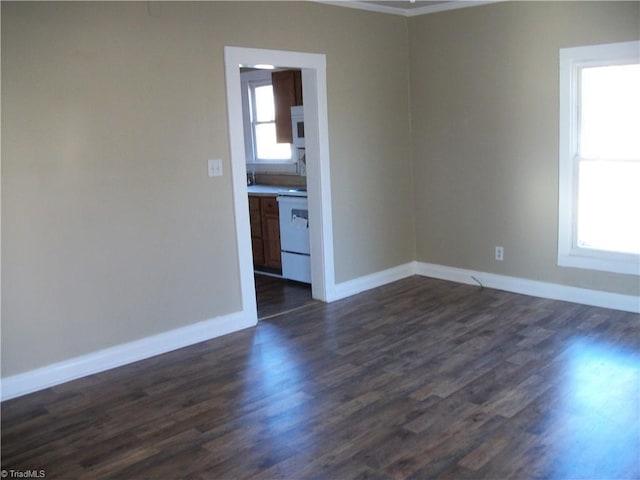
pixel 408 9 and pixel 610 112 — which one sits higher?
pixel 408 9

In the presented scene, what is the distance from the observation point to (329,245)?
204 inches

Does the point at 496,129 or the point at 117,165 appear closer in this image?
the point at 117,165

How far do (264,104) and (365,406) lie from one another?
15.5ft

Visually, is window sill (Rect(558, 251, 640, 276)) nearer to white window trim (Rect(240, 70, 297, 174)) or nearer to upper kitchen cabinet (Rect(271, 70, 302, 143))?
upper kitchen cabinet (Rect(271, 70, 302, 143))

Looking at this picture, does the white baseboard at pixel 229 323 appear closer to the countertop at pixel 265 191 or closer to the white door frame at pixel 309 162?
the white door frame at pixel 309 162

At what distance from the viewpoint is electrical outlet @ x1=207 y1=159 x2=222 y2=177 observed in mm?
4285

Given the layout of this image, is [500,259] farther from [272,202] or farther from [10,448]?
[10,448]

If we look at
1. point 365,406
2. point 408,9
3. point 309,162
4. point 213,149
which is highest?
point 408,9

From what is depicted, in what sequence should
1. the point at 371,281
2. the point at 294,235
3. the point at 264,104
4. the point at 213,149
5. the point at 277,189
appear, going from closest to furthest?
the point at 213,149 → the point at 371,281 → the point at 294,235 → the point at 277,189 → the point at 264,104

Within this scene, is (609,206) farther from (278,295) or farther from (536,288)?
(278,295)

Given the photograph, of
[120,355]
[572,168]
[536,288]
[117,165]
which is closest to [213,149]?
Answer: [117,165]

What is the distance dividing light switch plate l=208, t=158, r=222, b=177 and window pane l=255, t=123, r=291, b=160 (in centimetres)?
267

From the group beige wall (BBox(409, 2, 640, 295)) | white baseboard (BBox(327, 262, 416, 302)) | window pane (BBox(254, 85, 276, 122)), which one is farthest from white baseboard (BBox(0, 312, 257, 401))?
window pane (BBox(254, 85, 276, 122))

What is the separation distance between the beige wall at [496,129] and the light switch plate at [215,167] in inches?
87.1
